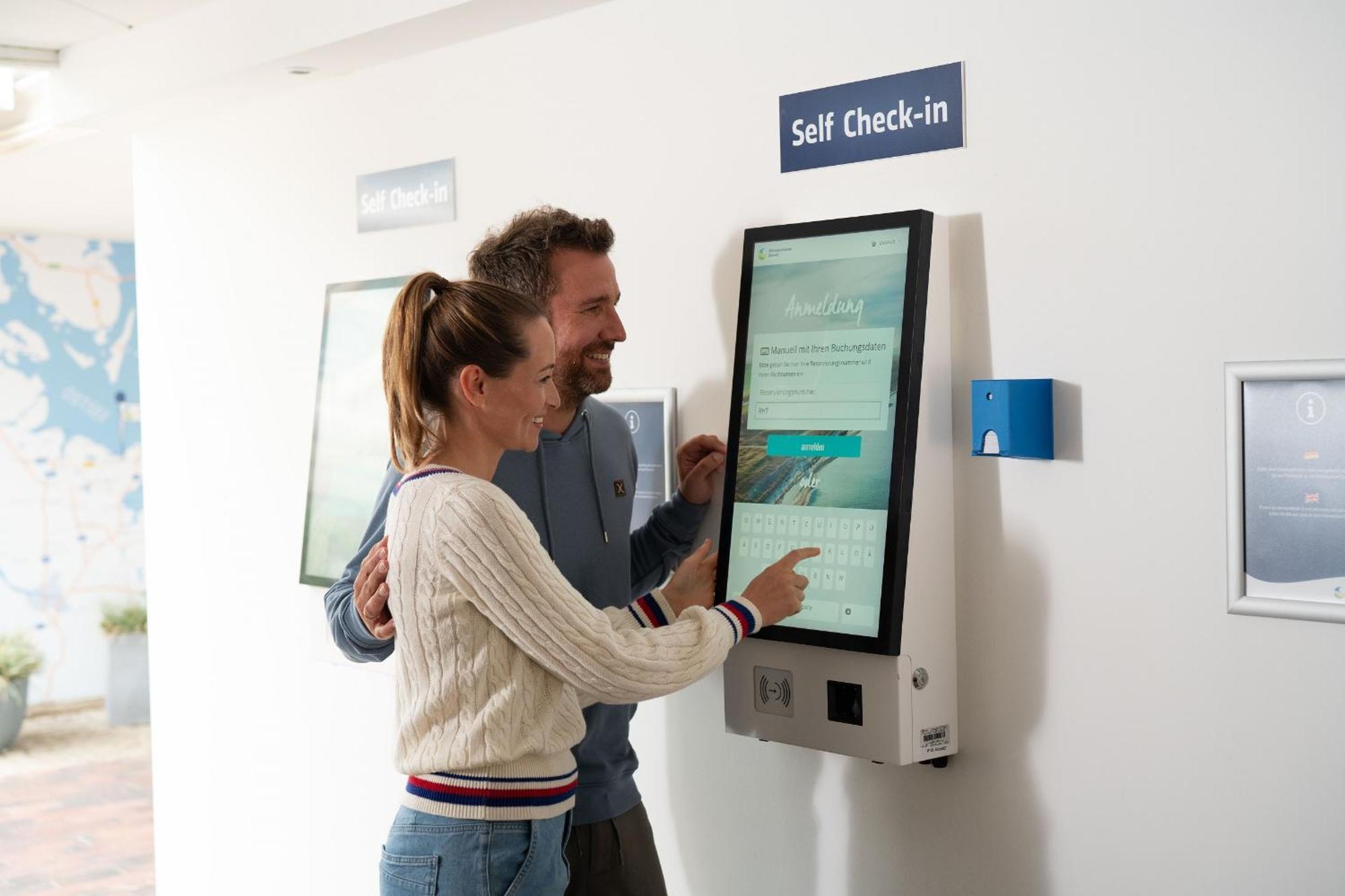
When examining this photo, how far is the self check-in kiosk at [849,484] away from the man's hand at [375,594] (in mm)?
625

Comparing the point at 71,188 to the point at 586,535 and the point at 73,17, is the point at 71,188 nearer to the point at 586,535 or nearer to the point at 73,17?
the point at 73,17

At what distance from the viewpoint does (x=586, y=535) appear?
8.07ft

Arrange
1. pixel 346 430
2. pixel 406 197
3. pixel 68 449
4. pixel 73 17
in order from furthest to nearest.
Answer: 1. pixel 68 449
2. pixel 73 17
3. pixel 346 430
4. pixel 406 197

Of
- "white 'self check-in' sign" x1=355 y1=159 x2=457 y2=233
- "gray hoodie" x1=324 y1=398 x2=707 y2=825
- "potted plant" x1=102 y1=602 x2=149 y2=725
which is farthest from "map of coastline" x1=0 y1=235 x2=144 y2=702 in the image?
"gray hoodie" x1=324 y1=398 x2=707 y2=825

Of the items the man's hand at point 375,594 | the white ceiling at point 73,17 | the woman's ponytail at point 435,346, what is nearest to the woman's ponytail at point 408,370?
the woman's ponytail at point 435,346

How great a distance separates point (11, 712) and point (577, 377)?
20.8ft

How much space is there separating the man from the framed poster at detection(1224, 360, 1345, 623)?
3.46 feet

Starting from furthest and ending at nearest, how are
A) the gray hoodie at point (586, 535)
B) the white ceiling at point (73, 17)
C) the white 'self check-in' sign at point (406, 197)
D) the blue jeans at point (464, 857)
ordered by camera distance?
the white ceiling at point (73, 17), the white 'self check-in' sign at point (406, 197), the gray hoodie at point (586, 535), the blue jeans at point (464, 857)

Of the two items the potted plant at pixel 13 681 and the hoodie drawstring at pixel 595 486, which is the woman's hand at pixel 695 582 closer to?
the hoodie drawstring at pixel 595 486

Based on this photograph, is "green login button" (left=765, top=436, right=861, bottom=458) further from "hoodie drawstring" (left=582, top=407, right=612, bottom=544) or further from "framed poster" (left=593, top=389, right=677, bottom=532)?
"framed poster" (left=593, top=389, right=677, bottom=532)

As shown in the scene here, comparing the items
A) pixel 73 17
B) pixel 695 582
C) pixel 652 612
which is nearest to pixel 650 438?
pixel 695 582

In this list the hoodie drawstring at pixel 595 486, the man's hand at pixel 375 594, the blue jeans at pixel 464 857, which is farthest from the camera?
the hoodie drawstring at pixel 595 486

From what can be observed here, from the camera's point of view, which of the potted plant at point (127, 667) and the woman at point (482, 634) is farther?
the potted plant at point (127, 667)

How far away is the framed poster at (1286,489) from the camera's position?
1.87 meters
